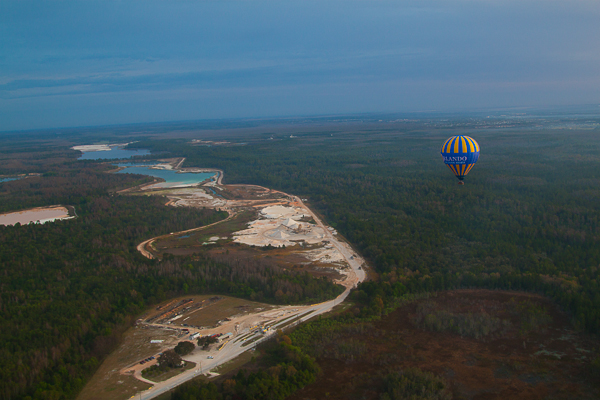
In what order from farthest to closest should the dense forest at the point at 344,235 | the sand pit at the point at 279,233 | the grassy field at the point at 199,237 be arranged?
the sand pit at the point at 279,233 → the grassy field at the point at 199,237 → the dense forest at the point at 344,235

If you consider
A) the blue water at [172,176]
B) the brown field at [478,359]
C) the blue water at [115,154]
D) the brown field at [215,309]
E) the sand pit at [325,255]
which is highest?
the blue water at [115,154]

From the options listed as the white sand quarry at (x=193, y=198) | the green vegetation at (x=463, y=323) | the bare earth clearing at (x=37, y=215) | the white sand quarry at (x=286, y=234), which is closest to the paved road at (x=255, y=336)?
the white sand quarry at (x=286, y=234)

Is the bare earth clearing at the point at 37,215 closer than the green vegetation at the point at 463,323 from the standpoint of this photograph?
No

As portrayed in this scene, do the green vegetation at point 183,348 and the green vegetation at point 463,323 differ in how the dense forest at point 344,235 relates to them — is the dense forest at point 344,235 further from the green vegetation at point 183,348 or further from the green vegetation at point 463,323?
the green vegetation at point 183,348

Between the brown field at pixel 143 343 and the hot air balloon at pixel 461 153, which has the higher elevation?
the hot air balloon at pixel 461 153

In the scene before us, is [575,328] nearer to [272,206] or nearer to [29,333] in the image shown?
[29,333]

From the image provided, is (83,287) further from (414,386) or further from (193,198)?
(193,198)

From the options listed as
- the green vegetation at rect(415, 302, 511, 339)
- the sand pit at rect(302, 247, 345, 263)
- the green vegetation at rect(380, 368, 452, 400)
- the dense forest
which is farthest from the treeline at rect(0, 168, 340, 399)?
the green vegetation at rect(380, 368, 452, 400)

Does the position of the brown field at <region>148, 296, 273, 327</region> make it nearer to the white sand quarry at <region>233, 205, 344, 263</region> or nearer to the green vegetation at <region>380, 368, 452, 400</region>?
the white sand quarry at <region>233, 205, 344, 263</region>

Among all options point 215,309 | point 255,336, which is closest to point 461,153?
point 255,336

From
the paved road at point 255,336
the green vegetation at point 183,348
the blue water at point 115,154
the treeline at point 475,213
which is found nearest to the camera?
the paved road at point 255,336
